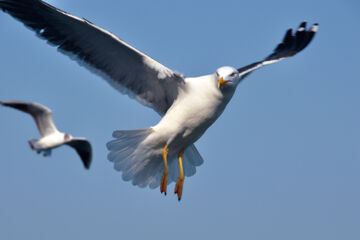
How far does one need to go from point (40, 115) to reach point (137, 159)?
9.23 ft

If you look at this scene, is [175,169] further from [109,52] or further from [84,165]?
[84,165]

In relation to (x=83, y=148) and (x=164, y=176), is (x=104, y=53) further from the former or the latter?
(x=83, y=148)

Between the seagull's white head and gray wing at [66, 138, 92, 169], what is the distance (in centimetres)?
222

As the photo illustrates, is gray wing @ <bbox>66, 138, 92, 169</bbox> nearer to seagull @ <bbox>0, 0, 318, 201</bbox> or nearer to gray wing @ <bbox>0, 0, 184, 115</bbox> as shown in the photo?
seagull @ <bbox>0, 0, 318, 201</bbox>

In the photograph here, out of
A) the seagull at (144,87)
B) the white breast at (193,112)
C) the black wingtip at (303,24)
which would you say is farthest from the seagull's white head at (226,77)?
the black wingtip at (303,24)

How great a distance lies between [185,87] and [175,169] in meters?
1.18

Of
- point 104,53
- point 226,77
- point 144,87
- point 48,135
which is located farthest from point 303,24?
point 48,135

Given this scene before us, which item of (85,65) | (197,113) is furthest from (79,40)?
(197,113)

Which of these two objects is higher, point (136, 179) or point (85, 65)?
point (85, 65)

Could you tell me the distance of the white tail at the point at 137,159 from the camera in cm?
539

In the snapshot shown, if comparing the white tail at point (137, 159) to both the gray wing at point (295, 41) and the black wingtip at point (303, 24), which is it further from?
the black wingtip at point (303, 24)

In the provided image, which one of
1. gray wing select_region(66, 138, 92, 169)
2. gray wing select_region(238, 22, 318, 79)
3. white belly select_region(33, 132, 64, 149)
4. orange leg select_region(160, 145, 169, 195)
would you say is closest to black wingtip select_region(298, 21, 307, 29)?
gray wing select_region(238, 22, 318, 79)

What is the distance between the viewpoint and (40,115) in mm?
2779

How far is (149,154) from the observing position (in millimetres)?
5469
